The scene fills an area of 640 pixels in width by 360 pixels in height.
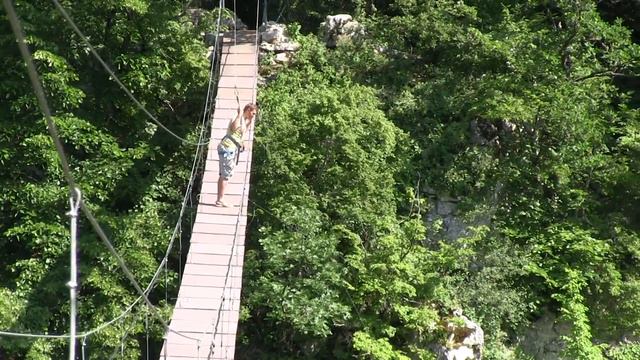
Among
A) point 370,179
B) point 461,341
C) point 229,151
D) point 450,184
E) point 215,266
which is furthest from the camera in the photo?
point 450,184

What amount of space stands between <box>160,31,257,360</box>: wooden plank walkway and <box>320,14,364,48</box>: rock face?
1935mm

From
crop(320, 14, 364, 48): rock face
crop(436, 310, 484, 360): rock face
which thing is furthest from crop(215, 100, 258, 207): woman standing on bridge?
crop(320, 14, 364, 48): rock face

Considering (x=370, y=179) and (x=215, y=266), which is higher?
(x=370, y=179)

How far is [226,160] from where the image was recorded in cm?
742

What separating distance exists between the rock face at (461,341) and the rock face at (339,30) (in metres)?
3.95

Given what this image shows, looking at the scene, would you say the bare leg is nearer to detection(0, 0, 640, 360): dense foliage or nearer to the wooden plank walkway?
the wooden plank walkway

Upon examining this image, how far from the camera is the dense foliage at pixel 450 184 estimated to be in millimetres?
7477

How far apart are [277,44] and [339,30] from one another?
799mm

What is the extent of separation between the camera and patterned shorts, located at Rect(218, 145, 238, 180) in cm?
738

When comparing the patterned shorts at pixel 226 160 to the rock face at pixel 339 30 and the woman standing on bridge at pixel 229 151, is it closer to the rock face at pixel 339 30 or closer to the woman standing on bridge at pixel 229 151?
the woman standing on bridge at pixel 229 151

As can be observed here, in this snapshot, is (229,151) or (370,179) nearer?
(229,151)

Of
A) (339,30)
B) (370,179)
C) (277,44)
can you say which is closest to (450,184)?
(370,179)

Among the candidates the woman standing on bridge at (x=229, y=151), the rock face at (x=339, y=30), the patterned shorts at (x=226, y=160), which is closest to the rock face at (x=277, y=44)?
the rock face at (x=339, y=30)

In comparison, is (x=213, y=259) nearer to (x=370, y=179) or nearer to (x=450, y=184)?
(x=370, y=179)
